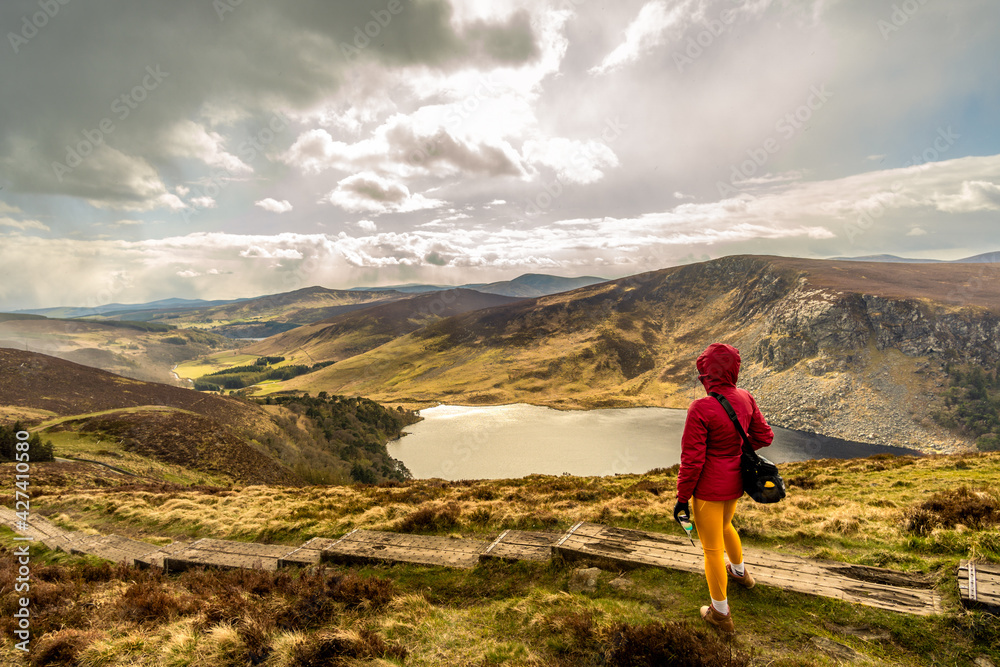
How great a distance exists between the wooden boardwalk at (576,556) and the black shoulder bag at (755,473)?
1.63 metres

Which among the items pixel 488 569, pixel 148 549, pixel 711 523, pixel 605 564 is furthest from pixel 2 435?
pixel 711 523

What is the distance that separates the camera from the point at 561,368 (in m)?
143

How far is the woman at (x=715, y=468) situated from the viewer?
4.59 metres

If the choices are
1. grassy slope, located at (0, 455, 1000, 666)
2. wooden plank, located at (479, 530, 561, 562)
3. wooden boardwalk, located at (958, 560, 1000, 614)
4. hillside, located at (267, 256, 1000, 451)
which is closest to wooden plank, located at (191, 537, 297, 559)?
grassy slope, located at (0, 455, 1000, 666)

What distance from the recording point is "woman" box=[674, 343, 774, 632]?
15.0 feet

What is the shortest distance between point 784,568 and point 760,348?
12871cm

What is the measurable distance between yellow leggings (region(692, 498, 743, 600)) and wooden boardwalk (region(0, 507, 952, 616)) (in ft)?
3.26

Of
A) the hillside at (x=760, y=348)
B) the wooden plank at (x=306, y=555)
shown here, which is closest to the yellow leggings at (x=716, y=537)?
the wooden plank at (x=306, y=555)

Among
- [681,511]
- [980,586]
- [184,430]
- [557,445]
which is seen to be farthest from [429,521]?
[557,445]

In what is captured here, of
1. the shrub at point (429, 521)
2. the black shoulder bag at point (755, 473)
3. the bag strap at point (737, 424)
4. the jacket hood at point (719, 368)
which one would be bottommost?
the shrub at point (429, 521)

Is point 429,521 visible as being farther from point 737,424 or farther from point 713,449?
point 737,424

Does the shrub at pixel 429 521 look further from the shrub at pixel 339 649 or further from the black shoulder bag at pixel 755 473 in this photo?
the black shoulder bag at pixel 755 473

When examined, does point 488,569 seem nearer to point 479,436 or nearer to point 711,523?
point 711,523

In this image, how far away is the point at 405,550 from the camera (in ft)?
25.3
